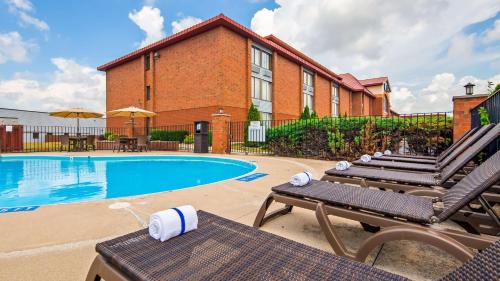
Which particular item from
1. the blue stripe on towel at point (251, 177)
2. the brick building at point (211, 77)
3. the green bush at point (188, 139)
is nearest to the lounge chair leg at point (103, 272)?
the blue stripe on towel at point (251, 177)

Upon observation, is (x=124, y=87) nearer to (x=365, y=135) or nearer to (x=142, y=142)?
(x=142, y=142)

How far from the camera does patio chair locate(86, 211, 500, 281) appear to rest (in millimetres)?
1083

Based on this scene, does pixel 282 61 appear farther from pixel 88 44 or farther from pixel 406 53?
pixel 88 44

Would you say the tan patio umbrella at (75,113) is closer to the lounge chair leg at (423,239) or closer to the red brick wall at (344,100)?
the lounge chair leg at (423,239)

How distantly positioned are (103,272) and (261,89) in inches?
783

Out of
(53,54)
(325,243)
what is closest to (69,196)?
(325,243)

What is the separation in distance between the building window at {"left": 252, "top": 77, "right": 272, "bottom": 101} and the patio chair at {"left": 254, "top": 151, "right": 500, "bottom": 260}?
17709mm

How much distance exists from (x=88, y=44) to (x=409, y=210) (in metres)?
24.0

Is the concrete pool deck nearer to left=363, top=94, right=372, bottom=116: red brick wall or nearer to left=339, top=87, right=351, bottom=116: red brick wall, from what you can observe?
left=339, top=87, right=351, bottom=116: red brick wall

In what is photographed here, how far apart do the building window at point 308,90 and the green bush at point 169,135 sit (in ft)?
47.6

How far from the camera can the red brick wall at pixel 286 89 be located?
2158 cm

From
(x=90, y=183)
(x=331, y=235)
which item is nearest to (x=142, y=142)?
(x=90, y=183)

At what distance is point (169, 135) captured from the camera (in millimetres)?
17453

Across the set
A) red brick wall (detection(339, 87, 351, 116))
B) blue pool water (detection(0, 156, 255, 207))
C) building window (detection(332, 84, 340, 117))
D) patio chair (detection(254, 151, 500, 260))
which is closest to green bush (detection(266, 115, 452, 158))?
blue pool water (detection(0, 156, 255, 207))
